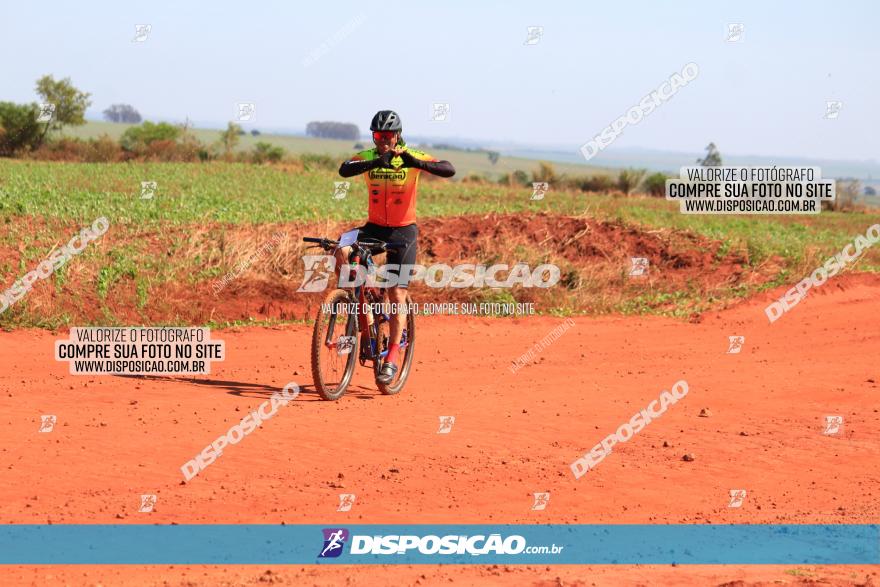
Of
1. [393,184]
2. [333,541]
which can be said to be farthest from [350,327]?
[333,541]

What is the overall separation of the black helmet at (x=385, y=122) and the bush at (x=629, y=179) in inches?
1519

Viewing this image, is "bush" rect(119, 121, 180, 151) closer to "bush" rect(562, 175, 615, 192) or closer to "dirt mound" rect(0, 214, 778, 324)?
"bush" rect(562, 175, 615, 192)

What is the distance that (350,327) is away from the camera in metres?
9.98

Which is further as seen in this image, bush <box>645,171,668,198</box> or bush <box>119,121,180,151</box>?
bush <box>119,121,180,151</box>

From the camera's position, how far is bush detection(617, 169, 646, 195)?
156ft

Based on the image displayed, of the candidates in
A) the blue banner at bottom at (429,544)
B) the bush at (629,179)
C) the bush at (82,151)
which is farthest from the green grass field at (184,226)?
the bush at (629,179)

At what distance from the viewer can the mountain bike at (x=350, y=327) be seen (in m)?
9.60

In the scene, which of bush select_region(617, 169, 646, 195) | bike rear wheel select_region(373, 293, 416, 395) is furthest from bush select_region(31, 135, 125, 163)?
bike rear wheel select_region(373, 293, 416, 395)

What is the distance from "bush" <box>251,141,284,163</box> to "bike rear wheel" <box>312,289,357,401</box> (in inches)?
1421

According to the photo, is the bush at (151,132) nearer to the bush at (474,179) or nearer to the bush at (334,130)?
the bush at (474,179)

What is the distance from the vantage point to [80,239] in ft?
51.3

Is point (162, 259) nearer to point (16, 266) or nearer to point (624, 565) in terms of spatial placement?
point (16, 266)

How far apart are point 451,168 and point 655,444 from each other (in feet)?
10.3

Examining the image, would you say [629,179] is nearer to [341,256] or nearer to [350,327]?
[350,327]
